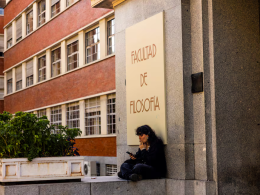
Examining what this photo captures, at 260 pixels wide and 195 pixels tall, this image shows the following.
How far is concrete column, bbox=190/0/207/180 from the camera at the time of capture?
7.47 metres

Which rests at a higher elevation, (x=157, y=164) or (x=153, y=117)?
(x=153, y=117)

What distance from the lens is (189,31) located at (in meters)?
7.93

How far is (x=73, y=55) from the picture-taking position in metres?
22.3

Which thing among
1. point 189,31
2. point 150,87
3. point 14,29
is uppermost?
point 14,29

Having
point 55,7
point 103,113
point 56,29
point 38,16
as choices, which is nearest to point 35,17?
point 38,16

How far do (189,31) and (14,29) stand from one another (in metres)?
25.4

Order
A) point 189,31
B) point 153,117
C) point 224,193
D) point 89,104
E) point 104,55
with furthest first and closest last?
point 89,104
point 104,55
point 153,117
point 189,31
point 224,193

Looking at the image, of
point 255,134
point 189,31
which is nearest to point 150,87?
point 189,31

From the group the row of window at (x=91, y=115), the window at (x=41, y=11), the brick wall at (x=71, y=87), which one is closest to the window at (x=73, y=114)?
the row of window at (x=91, y=115)

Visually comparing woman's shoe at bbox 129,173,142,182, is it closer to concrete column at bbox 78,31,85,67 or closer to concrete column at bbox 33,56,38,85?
concrete column at bbox 78,31,85,67

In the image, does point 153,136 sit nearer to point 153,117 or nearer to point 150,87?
point 153,117

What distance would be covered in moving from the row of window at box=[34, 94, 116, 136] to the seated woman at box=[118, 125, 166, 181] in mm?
9799

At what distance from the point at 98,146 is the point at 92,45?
4632 millimetres

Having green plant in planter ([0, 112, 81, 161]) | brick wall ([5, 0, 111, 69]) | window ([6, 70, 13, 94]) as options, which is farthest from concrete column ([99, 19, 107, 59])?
window ([6, 70, 13, 94])
